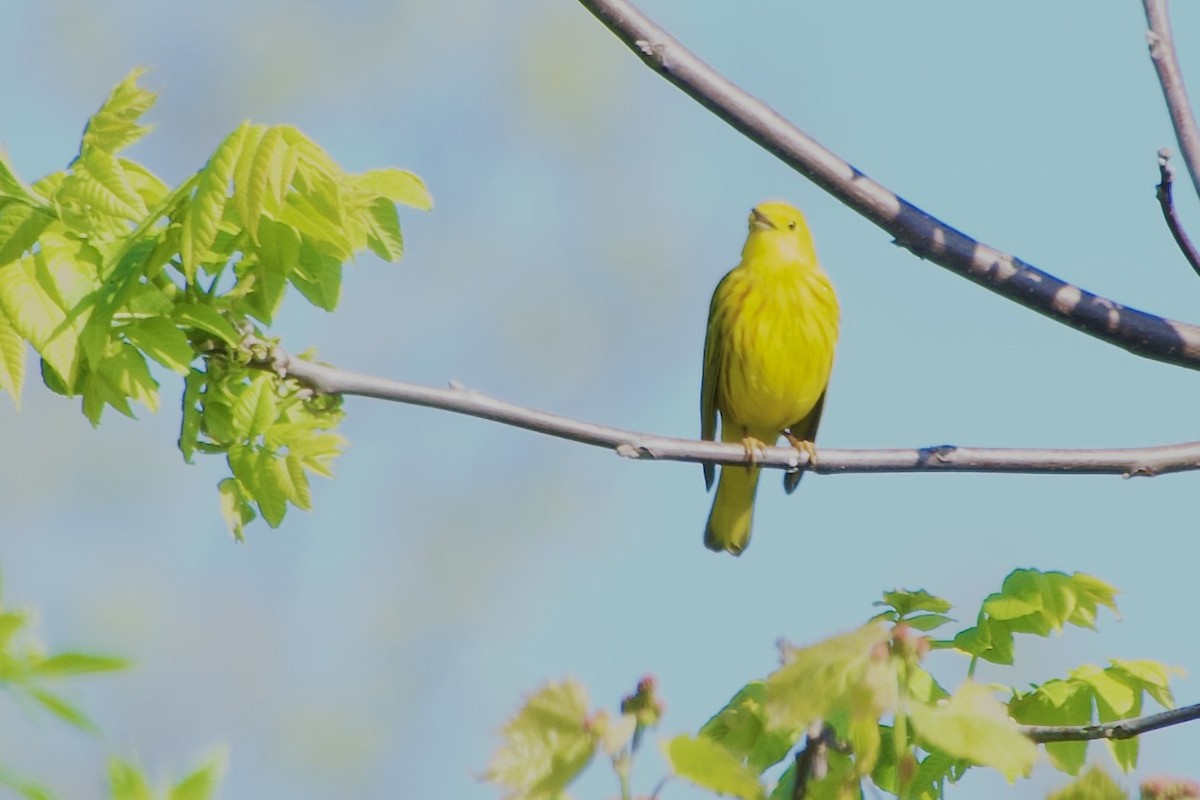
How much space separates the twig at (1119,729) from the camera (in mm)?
2195

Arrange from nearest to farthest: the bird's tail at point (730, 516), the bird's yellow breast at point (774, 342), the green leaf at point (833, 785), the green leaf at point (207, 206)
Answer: the green leaf at point (833, 785) < the green leaf at point (207, 206) < the bird's yellow breast at point (774, 342) < the bird's tail at point (730, 516)

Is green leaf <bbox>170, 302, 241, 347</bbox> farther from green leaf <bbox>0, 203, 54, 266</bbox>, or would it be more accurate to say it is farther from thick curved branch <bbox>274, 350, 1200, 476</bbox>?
green leaf <bbox>0, 203, 54, 266</bbox>

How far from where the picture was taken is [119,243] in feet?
10.4

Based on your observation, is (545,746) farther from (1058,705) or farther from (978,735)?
(1058,705)

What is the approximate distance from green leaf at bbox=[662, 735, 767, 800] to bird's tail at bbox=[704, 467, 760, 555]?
6.11 meters

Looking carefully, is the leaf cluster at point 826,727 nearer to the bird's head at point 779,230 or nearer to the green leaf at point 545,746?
the green leaf at point 545,746

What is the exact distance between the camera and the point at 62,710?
1.27m

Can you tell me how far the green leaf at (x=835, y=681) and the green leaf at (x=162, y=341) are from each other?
5.76 ft

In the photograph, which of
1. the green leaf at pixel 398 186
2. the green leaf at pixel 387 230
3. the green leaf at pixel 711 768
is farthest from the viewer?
the green leaf at pixel 387 230

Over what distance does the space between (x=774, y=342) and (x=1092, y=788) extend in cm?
540

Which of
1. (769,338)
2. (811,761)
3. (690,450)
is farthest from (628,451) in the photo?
(769,338)

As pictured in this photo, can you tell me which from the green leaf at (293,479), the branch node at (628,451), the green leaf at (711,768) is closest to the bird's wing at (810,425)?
the branch node at (628,451)

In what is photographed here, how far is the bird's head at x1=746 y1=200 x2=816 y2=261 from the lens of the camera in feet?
24.4

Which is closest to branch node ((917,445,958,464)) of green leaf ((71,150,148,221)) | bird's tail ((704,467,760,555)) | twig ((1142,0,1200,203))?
twig ((1142,0,1200,203))
